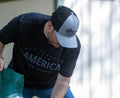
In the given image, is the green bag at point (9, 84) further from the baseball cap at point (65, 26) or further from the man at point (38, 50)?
the baseball cap at point (65, 26)

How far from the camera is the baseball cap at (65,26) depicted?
1.39 metres

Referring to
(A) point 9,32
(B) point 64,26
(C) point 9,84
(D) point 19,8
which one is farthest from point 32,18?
(D) point 19,8

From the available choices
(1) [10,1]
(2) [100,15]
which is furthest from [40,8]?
(2) [100,15]

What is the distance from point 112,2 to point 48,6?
538mm

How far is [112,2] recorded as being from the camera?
2367 mm

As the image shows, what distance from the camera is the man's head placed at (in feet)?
4.58

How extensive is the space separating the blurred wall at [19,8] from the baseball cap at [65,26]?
3.13 ft

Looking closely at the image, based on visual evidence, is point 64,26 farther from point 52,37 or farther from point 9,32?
point 9,32

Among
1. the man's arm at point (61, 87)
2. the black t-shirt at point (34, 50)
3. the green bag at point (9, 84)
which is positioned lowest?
the man's arm at point (61, 87)

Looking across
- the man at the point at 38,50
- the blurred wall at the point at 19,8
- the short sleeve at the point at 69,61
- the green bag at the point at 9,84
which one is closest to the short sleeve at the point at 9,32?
the man at the point at 38,50

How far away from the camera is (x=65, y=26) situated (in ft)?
4.58

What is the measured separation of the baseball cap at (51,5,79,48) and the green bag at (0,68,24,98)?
Result: 327mm

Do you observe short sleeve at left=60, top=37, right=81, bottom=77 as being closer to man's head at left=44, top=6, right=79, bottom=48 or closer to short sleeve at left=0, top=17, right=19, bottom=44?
man's head at left=44, top=6, right=79, bottom=48

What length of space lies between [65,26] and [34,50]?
0.31 metres
